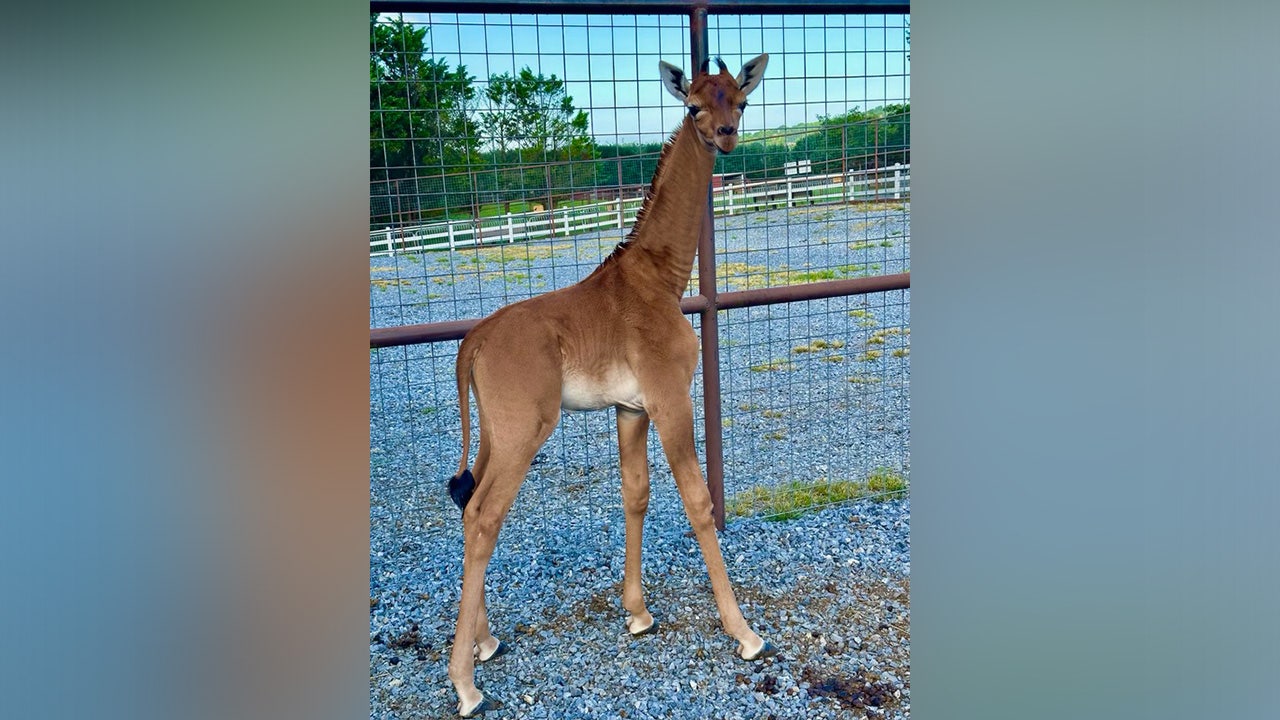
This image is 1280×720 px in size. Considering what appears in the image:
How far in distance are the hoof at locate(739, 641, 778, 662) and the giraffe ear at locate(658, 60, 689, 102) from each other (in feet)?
5.95

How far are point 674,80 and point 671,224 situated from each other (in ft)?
1.50

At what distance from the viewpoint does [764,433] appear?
16.7ft

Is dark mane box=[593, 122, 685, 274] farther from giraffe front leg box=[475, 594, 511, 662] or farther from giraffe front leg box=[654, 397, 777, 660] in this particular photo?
giraffe front leg box=[475, 594, 511, 662]

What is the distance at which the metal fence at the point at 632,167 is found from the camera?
A: 341 cm

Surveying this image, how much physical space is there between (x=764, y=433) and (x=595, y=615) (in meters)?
2.24

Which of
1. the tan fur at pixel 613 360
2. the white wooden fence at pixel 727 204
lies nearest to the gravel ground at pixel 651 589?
the tan fur at pixel 613 360

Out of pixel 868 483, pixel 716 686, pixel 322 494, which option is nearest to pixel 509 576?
pixel 716 686

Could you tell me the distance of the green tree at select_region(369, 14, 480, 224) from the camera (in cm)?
339

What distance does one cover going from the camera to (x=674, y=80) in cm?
256

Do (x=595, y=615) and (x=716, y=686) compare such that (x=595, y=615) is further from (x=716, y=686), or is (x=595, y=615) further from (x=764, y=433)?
(x=764, y=433)

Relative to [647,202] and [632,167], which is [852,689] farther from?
[632,167]

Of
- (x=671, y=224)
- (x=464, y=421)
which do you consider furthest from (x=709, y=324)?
(x=464, y=421)

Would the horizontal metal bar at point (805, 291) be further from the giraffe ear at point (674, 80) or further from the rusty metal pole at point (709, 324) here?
the giraffe ear at point (674, 80)

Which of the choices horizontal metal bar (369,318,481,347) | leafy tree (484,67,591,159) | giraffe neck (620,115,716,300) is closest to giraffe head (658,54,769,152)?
giraffe neck (620,115,716,300)
